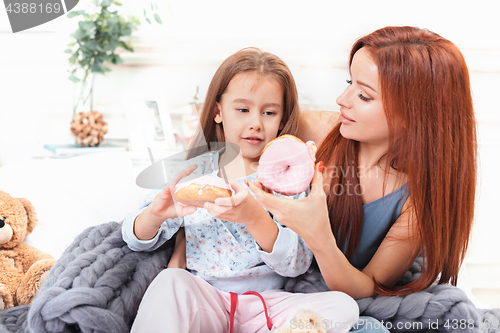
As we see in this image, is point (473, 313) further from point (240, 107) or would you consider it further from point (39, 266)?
point (39, 266)

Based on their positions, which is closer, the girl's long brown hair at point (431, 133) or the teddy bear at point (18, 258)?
the girl's long brown hair at point (431, 133)

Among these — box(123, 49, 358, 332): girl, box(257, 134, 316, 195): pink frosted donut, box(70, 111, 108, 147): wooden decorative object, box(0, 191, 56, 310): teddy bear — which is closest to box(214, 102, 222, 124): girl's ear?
box(123, 49, 358, 332): girl

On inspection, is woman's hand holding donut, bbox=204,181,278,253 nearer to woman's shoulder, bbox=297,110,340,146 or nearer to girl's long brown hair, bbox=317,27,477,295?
girl's long brown hair, bbox=317,27,477,295

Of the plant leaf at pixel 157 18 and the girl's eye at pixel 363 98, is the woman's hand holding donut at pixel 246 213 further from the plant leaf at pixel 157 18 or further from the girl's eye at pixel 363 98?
the plant leaf at pixel 157 18

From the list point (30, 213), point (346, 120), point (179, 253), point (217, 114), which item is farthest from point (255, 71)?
point (30, 213)

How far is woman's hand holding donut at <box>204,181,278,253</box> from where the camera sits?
0.71 meters

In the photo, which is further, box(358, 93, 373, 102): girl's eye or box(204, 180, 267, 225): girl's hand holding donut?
box(358, 93, 373, 102): girl's eye

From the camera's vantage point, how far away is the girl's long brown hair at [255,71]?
1000mm

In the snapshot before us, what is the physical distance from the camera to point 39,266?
104cm

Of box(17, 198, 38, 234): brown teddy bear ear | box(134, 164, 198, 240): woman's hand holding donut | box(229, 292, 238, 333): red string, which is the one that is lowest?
box(229, 292, 238, 333): red string

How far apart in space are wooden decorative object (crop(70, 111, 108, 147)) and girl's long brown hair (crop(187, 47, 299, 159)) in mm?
695

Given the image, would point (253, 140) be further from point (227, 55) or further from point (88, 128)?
point (88, 128)

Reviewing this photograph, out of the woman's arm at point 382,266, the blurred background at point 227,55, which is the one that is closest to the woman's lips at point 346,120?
the woman's arm at point 382,266

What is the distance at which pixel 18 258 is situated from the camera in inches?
43.1
